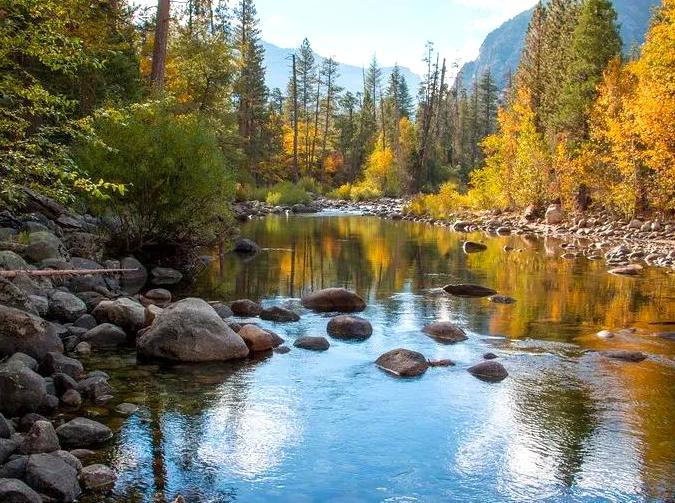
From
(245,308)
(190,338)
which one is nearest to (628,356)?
(190,338)

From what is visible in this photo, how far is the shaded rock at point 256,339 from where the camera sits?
9867mm

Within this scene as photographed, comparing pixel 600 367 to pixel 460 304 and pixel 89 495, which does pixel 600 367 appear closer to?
pixel 460 304

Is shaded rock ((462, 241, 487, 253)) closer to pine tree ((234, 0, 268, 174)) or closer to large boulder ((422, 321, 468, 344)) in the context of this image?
large boulder ((422, 321, 468, 344))

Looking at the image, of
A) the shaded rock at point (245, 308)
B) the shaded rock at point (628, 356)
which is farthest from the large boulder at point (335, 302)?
the shaded rock at point (628, 356)

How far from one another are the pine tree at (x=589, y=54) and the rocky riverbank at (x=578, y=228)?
462cm

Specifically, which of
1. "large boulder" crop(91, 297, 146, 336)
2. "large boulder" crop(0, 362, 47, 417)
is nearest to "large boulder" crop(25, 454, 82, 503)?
"large boulder" crop(0, 362, 47, 417)

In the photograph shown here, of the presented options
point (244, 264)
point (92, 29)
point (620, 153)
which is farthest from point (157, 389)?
point (620, 153)

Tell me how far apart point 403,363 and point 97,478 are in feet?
15.0

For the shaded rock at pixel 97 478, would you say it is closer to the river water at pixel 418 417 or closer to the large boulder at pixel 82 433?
the river water at pixel 418 417

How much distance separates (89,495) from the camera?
5355 millimetres

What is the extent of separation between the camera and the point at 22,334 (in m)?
7.75

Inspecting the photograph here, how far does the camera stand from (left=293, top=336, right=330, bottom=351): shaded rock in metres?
10.1

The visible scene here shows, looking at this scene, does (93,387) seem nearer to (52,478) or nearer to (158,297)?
(52,478)

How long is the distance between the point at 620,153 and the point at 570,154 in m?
4.91
